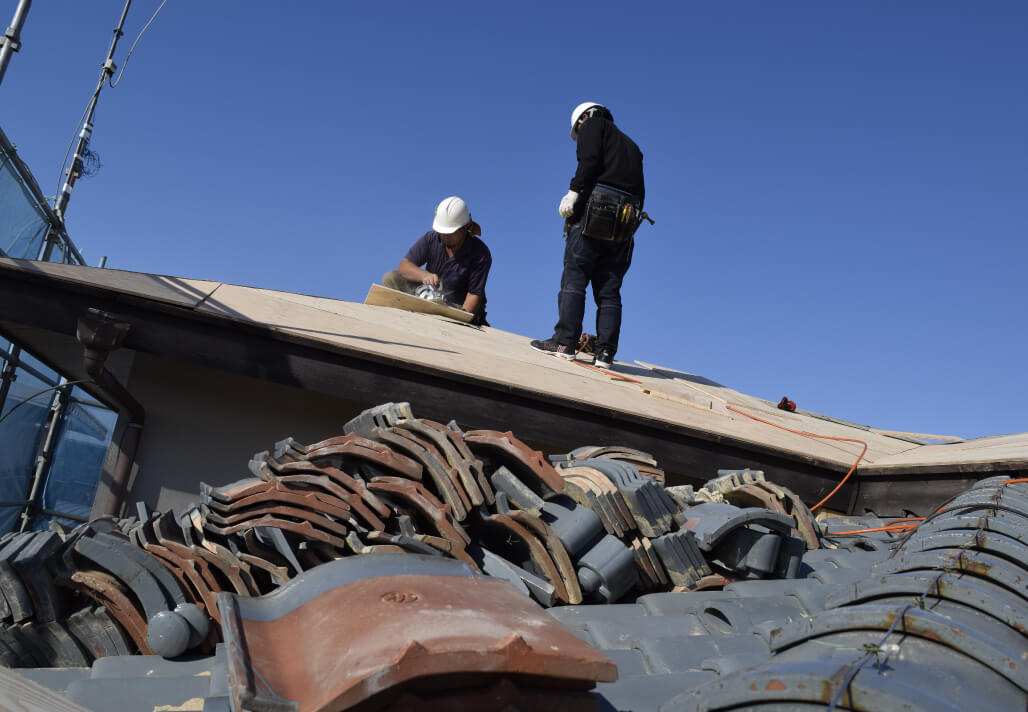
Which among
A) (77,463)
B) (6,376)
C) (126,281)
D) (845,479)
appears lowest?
(77,463)

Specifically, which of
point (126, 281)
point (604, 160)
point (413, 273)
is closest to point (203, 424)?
point (126, 281)

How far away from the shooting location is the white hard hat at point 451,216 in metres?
7.62

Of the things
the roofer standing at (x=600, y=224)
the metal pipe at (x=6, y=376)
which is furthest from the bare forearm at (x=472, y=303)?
the metal pipe at (x=6, y=376)

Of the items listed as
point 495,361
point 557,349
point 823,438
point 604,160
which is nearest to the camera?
point 495,361

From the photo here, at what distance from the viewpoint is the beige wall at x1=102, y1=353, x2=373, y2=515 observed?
4.85m

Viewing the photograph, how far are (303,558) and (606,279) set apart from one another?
4535 millimetres

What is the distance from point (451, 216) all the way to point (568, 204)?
157 centimetres

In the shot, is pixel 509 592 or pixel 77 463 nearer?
pixel 509 592

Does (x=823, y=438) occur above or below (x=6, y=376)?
above

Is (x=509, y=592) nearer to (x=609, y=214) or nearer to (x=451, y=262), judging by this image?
(x=609, y=214)

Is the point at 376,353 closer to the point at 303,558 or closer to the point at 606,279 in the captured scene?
the point at 303,558

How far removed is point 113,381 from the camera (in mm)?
4348

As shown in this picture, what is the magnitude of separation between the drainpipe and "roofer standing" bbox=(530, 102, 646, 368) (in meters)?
3.44

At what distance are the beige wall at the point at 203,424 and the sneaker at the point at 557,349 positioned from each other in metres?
2.31
